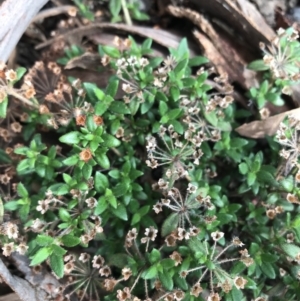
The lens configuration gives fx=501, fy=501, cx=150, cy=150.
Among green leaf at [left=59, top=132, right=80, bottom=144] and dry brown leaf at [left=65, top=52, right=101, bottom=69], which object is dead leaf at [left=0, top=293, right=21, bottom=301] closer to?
green leaf at [left=59, top=132, right=80, bottom=144]

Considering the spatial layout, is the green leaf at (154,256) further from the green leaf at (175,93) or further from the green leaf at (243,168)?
the green leaf at (175,93)

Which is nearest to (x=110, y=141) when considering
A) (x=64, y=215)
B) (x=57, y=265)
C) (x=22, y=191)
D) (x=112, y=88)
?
(x=112, y=88)

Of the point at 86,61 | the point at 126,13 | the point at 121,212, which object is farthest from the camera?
the point at 126,13

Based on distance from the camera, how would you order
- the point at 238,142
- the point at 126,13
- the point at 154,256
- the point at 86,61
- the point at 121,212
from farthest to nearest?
the point at 126,13
the point at 86,61
the point at 238,142
the point at 121,212
the point at 154,256

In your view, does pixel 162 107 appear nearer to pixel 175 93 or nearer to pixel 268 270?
pixel 175 93

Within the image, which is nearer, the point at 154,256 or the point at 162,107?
the point at 154,256

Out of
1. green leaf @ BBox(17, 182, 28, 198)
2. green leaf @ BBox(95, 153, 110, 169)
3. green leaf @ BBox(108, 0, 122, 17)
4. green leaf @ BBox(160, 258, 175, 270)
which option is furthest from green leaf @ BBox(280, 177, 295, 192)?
green leaf @ BBox(108, 0, 122, 17)
